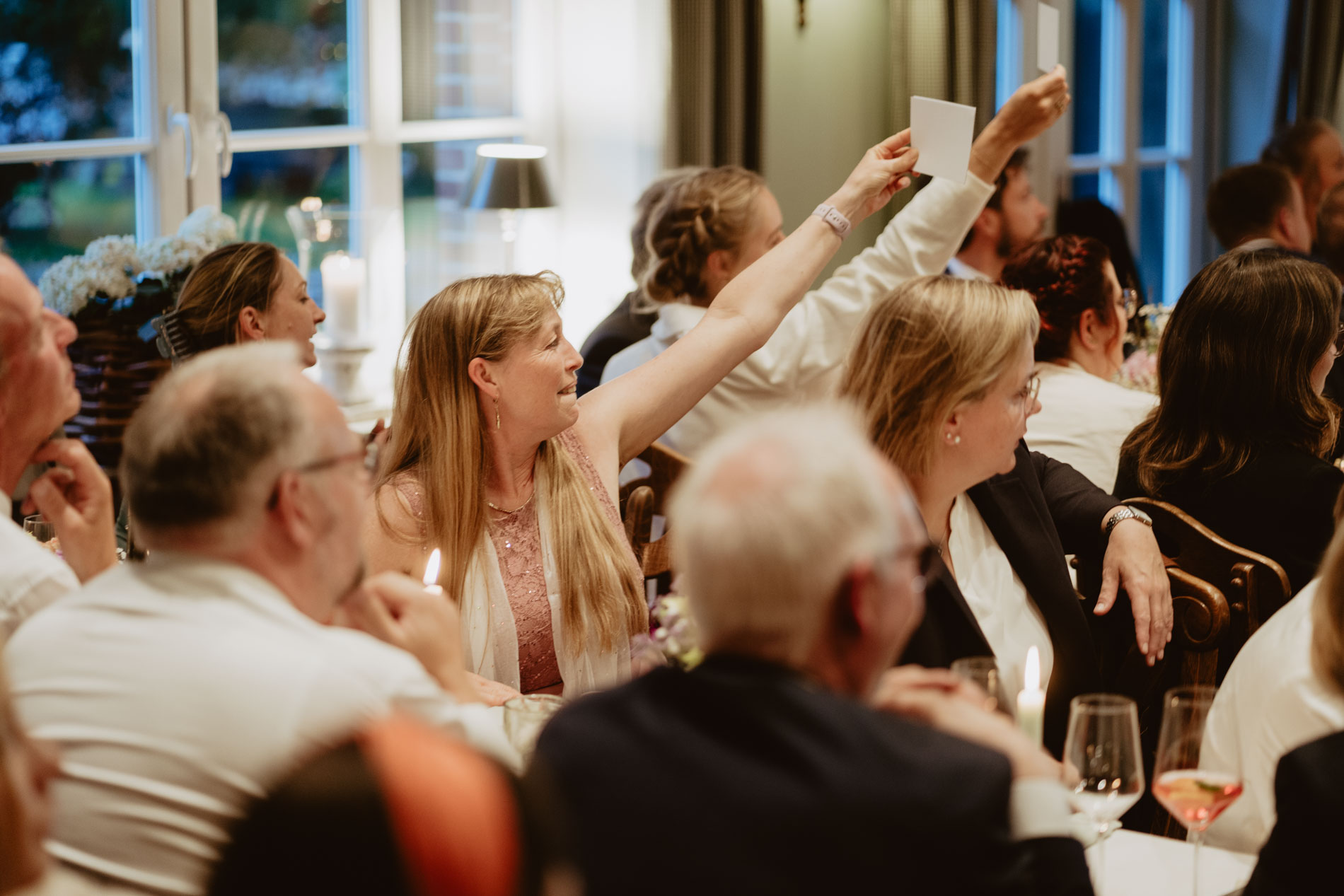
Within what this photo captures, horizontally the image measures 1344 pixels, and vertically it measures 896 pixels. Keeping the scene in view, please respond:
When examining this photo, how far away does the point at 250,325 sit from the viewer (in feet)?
9.64

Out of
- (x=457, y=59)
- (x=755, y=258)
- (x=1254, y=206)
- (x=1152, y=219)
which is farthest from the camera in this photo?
(x=1152, y=219)

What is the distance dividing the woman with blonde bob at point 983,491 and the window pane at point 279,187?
110 inches

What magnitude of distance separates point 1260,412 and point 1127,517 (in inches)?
15.1

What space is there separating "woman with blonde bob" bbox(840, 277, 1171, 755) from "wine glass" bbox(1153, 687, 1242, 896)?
38cm

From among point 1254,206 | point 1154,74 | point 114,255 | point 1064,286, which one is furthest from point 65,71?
point 1154,74

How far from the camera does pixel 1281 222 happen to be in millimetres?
5344

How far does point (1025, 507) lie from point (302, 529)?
55.7 inches

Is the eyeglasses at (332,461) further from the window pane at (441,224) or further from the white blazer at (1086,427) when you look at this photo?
the window pane at (441,224)

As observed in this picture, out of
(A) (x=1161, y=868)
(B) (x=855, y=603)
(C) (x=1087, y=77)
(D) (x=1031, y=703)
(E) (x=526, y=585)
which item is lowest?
(A) (x=1161, y=868)

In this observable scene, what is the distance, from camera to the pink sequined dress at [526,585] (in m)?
2.30

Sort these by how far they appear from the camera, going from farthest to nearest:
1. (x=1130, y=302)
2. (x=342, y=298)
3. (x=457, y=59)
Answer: (x=457, y=59)
(x=342, y=298)
(x=1130, y=302)

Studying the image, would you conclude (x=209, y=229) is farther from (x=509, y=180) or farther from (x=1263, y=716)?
(x=1263, y=716)

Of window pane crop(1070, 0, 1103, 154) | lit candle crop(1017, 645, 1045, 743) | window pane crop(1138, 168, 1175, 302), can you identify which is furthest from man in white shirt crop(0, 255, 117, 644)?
window pane crop(1138, 168, 1175, 302)

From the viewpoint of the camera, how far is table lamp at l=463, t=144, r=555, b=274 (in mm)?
→ 4695
